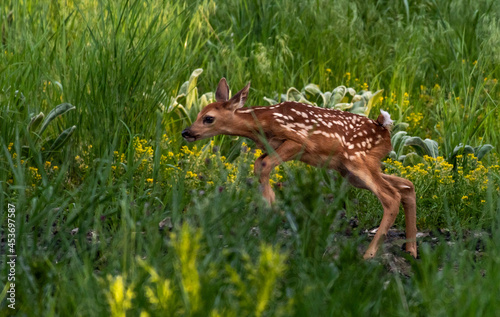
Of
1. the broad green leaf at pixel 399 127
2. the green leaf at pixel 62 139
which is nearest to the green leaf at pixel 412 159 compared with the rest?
the broad green leaf at pixel 399 127

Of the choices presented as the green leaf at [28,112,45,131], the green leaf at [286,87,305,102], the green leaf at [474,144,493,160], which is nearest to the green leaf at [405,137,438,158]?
the green leaf at [474,144,493,160]

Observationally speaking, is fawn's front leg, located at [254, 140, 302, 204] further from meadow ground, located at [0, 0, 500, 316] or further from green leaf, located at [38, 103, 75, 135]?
green leaf, located at [38, 103, 75, 135]

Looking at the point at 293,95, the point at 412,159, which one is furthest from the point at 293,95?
the point at 412,159

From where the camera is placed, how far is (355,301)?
298cm

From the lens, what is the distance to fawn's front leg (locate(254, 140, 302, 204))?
391 cm

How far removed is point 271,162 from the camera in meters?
3.97

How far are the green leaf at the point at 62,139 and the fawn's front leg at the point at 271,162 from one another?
165 cm

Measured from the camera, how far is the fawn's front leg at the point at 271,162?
391cm

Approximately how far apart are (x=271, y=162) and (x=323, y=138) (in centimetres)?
38

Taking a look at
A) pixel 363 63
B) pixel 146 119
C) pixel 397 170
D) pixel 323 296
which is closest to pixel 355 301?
pixel 323 296

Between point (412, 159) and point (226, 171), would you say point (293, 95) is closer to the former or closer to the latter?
point (412, 159)

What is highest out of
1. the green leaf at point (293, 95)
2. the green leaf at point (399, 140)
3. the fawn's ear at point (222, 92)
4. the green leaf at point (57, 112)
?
the fawn's ear at point (222, 92)

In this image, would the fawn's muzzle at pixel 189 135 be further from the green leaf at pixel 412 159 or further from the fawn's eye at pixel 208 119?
the green leaf at pixel 412 159

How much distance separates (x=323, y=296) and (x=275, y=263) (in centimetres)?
67
